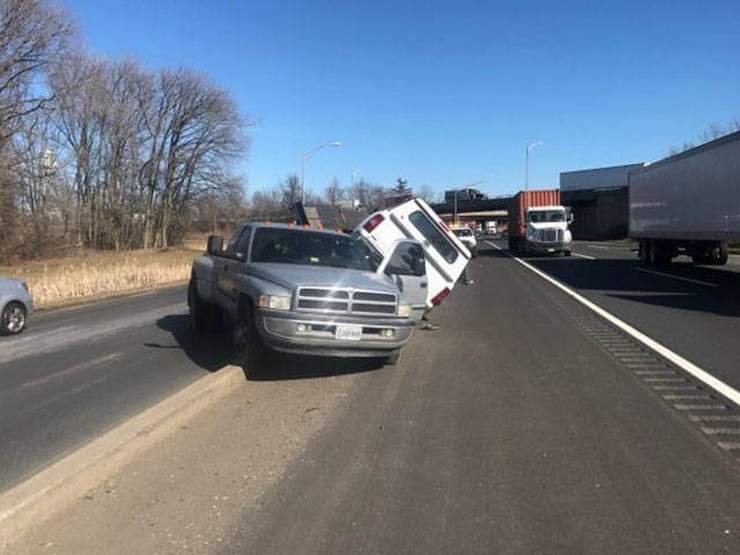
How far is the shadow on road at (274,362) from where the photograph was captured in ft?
30.5

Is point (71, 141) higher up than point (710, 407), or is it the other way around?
point (71, 141)

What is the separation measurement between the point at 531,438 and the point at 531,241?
123ft

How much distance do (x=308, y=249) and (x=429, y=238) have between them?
345 centimetres

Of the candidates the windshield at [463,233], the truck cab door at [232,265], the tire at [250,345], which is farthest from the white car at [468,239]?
the tire at [250,345]

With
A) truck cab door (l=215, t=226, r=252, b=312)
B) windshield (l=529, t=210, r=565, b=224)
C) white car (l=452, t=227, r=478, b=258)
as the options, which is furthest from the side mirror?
windshield (l=529, t=210, r=565, b=224)

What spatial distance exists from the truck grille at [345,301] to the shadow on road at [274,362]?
0.94 metres

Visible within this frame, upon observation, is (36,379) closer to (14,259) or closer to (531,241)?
(531,241)

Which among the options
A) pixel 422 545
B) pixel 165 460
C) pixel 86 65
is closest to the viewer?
pixel 422 545

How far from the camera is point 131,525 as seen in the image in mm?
4594

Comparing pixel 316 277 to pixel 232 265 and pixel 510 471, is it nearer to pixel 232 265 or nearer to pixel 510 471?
pixel 232 265

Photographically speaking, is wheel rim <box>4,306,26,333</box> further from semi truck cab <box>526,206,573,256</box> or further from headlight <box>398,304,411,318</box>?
semi truck cab <box>526,206,573,256</box>

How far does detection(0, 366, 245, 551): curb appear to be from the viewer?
460cm

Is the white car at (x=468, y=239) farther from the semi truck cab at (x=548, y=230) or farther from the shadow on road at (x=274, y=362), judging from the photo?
the shadow on road at (x=274, y=362)

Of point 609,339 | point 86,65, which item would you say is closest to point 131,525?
point 609,339
